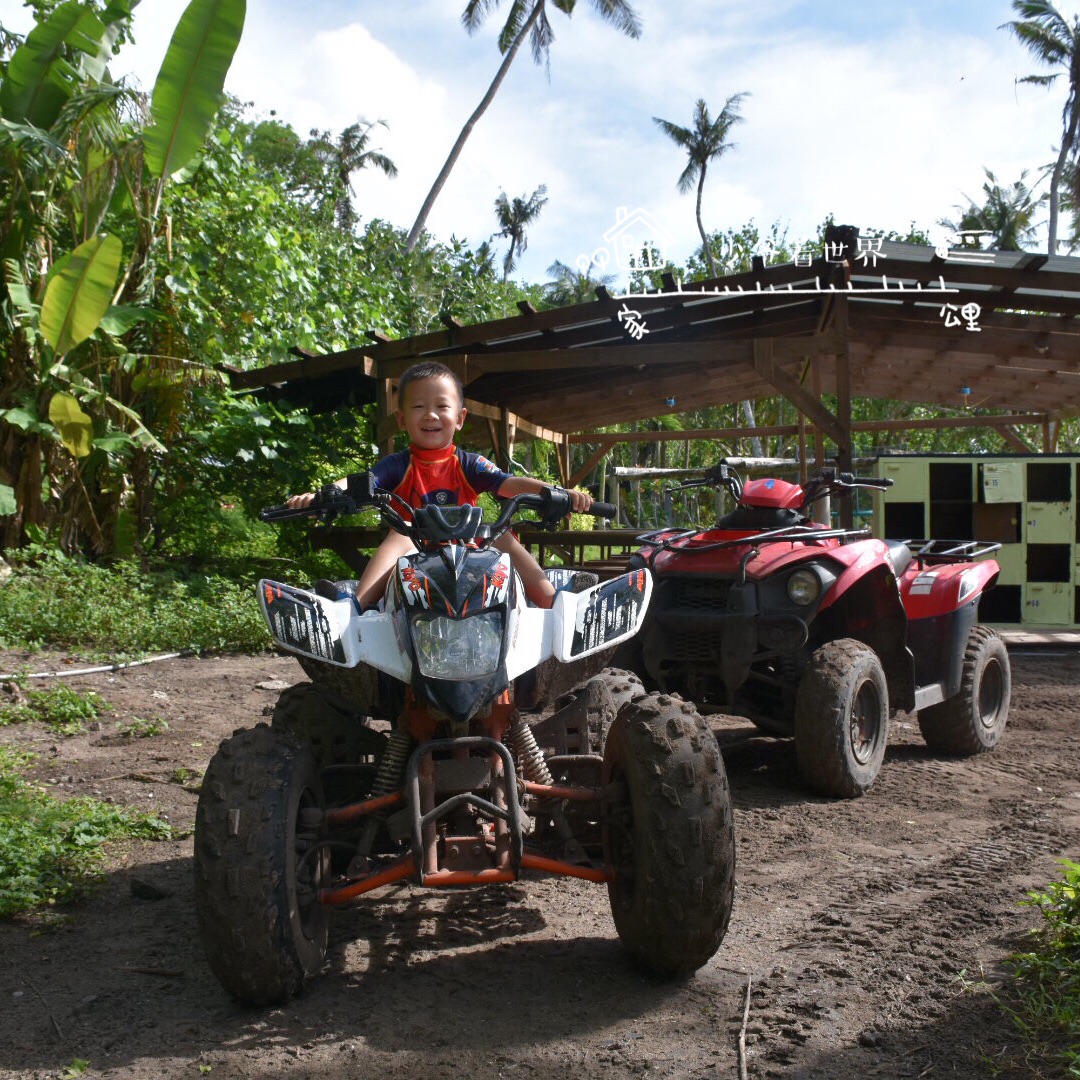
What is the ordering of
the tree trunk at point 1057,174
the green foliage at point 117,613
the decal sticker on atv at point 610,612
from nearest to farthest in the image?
the decal sticker on atv at point 610,612 < the green foliage at point 117,613 < the tree trunk at point 1057,174

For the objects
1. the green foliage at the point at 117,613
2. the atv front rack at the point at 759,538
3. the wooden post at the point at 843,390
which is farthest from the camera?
the wooden post at the point at 843,390

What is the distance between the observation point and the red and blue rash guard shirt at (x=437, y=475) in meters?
3.86

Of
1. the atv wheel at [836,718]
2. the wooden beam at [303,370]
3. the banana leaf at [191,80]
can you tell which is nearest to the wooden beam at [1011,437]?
the wooden beam at [303,370]

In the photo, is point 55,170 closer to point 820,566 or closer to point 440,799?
point 820,566

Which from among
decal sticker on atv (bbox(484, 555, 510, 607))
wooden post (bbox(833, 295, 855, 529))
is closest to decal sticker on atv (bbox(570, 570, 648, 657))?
decal sticker on atv (bbox(484, 555, 510, 607))

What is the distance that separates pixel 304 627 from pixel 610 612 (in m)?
0.90

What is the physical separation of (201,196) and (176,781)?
30.4ft

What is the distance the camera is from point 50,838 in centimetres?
422

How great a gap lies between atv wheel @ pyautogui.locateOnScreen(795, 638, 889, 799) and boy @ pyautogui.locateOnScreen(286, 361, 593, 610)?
187 cm

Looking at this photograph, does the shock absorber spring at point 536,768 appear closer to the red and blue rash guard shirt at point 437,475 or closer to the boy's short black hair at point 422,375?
the red and blue rash guard shirt at point 437,475

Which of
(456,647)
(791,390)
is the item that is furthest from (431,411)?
(791,390)

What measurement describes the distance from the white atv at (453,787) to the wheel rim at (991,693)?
3.85 meters

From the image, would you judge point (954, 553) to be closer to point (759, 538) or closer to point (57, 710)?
point (759, 538)

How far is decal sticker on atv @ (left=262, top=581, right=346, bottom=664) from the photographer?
3.10 meters
